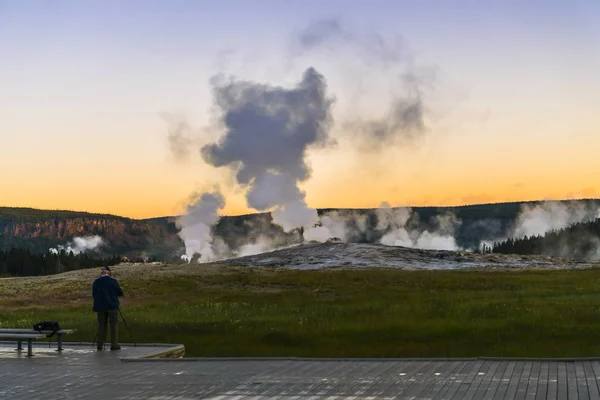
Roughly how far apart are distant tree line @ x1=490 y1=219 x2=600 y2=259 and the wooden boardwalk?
154693mm

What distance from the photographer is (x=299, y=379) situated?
15.2 metres

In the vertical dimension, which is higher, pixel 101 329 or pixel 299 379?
pixel 101 329

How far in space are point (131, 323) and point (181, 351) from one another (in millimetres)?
10779

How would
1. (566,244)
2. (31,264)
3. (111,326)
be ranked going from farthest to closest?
(566,244) < (31,264) < (111,326)

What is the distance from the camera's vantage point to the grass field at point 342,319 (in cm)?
2494

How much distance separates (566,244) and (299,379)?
6720 inches

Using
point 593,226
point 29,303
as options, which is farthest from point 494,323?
point 593,226

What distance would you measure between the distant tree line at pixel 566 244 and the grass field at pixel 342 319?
394 ft

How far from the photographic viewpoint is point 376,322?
3023cm

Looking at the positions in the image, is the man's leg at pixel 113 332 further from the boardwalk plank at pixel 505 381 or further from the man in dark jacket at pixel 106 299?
the boardwalk plank at pixel 505 381

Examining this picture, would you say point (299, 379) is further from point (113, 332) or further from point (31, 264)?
point (31, 264)

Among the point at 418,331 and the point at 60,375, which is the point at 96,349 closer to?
the point at 60,375

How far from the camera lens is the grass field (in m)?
24.9

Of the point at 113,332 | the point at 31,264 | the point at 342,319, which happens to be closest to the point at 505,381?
the point at 113,332
